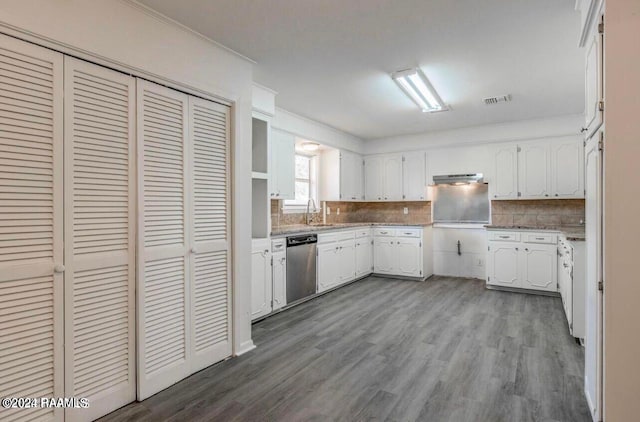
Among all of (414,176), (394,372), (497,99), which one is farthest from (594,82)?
(414,176)

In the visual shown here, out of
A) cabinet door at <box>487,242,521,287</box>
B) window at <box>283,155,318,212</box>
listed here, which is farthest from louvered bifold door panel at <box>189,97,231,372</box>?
cabinet door at <box>487,242,521,287</box>

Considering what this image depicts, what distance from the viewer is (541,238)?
4941 mm

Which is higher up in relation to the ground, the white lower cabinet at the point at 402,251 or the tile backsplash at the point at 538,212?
the tile backsplash at the point at 538,212

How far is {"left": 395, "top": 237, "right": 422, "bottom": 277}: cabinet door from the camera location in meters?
5.95

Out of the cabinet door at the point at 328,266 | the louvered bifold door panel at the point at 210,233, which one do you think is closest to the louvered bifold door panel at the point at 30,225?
the louvered bifold door panel at the point at 210,233

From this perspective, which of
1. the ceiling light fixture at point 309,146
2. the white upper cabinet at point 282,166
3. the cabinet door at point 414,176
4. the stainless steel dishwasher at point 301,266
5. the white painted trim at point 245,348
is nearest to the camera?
the white painted trim at point 245,348

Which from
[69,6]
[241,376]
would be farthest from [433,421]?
[69,6]

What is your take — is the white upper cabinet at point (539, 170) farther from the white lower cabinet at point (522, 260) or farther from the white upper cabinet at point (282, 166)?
the white upper cabinet at point (282, 166)

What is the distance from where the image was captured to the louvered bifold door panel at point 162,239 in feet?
7.80

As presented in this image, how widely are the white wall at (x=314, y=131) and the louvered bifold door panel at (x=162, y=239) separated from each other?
7.14 ft

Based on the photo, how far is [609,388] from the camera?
167 cm

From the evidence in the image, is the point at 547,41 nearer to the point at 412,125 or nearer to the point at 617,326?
the point at 617,326

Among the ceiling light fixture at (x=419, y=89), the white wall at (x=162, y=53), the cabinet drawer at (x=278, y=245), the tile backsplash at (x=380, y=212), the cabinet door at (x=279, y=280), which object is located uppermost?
the ceiling light fixture at (x=419, y=89)

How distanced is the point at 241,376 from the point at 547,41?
3.65m
